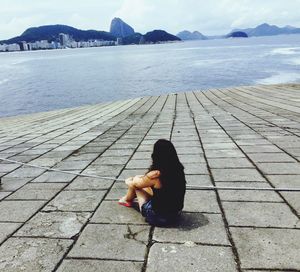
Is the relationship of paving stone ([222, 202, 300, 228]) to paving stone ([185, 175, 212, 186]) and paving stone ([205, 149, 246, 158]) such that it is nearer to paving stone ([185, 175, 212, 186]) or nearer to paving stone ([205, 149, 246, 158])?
paving stone ([185, 175, 212, 186])

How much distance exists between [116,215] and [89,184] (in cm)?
123

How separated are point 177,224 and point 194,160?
8.00 ft

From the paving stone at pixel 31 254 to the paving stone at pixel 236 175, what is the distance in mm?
2454

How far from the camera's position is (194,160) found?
5922 mm

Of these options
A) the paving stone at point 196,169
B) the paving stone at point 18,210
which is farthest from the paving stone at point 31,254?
the paving stone at point 196,169

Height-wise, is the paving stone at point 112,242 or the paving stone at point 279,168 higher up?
the paving stone at point 112,242

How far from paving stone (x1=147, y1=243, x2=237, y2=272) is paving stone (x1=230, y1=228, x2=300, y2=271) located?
141mm

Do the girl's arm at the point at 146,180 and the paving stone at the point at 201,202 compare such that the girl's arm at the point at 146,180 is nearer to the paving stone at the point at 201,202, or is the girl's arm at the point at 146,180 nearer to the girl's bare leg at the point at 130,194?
the girl's bare leg at the point at 130,194

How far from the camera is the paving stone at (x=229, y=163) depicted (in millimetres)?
5477

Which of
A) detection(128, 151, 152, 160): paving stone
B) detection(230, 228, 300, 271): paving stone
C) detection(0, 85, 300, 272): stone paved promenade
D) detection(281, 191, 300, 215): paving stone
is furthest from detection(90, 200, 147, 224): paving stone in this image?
detection(128, 151, 152, 160): paving stone

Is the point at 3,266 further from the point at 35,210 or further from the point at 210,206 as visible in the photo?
the point at 210,206

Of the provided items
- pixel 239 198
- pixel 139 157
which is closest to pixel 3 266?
pixel 239 198

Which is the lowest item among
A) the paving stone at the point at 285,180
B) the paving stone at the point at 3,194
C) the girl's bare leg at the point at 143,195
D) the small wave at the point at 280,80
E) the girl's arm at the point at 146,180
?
the small wave at the point at 280,80

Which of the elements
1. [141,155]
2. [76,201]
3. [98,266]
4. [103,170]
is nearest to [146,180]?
[98,266]
